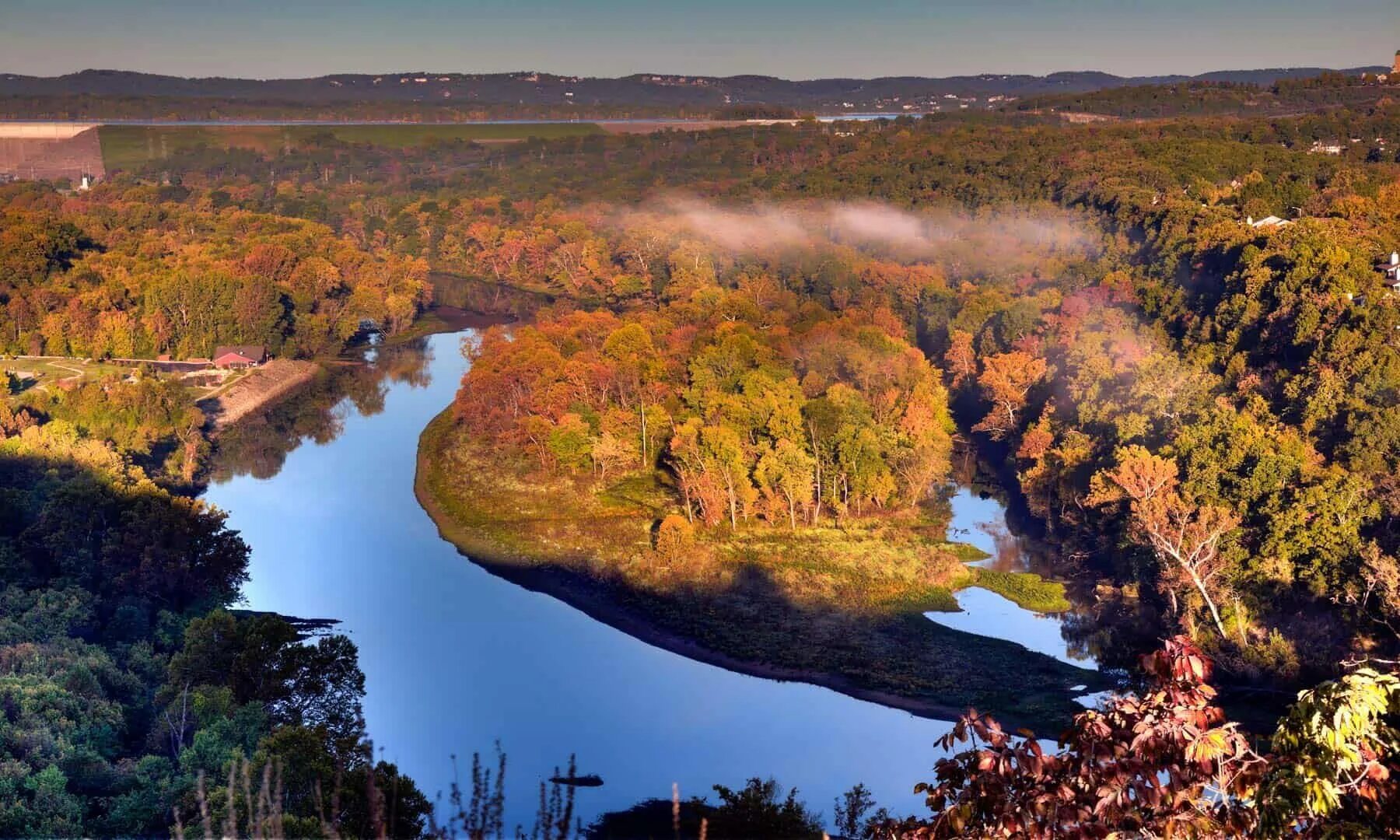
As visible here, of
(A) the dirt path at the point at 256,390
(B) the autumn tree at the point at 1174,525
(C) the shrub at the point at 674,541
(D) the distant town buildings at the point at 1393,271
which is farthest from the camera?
(A) the dirt path at the point at 256,390

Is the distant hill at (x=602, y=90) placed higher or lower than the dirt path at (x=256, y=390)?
higher

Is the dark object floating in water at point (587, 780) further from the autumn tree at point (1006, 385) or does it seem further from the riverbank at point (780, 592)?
the autumn tree at point (1006, 385)

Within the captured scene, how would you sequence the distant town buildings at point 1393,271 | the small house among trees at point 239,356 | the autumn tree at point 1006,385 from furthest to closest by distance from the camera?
the small house among trees at point 239,356 → the autumn tree at point 1006,385 → the distant town buildings at point 1393,271

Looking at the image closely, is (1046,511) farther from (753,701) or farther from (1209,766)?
(1209,766)

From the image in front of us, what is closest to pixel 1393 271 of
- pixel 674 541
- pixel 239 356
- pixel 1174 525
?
pixel 1174 525

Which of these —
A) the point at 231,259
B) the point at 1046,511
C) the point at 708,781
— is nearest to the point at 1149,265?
the point at 1046,511

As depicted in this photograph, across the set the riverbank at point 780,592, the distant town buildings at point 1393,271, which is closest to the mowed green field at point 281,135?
the riverbank at point 780,592

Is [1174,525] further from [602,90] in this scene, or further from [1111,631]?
[602,90]
